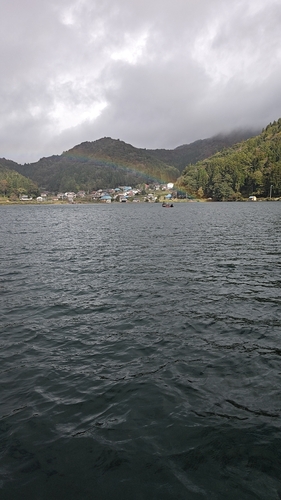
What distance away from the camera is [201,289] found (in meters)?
22.5

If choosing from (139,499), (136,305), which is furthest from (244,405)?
(136,305)

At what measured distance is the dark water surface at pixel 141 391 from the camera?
749 centimetres

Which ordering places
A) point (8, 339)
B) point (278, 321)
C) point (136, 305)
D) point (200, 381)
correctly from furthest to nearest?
1. point (136, 305)
2. point (278, 321)
3. point (8, 339)
4. point (200, 381)

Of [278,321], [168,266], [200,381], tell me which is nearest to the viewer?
[200,381]

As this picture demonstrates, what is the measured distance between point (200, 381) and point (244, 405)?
178 centimetres

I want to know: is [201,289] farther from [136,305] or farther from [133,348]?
[133,348]

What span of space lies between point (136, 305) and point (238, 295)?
23.6ft

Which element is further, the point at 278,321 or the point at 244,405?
the point at 278,321

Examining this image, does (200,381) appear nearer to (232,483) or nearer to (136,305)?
(232,483)

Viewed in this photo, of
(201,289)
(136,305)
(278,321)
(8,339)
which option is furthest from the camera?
(201,289)

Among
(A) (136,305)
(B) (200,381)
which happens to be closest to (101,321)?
(A) (136,305)

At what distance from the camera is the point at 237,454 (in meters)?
8.09

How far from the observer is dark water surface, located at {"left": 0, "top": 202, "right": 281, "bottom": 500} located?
749 cm

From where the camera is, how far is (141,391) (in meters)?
10.9
